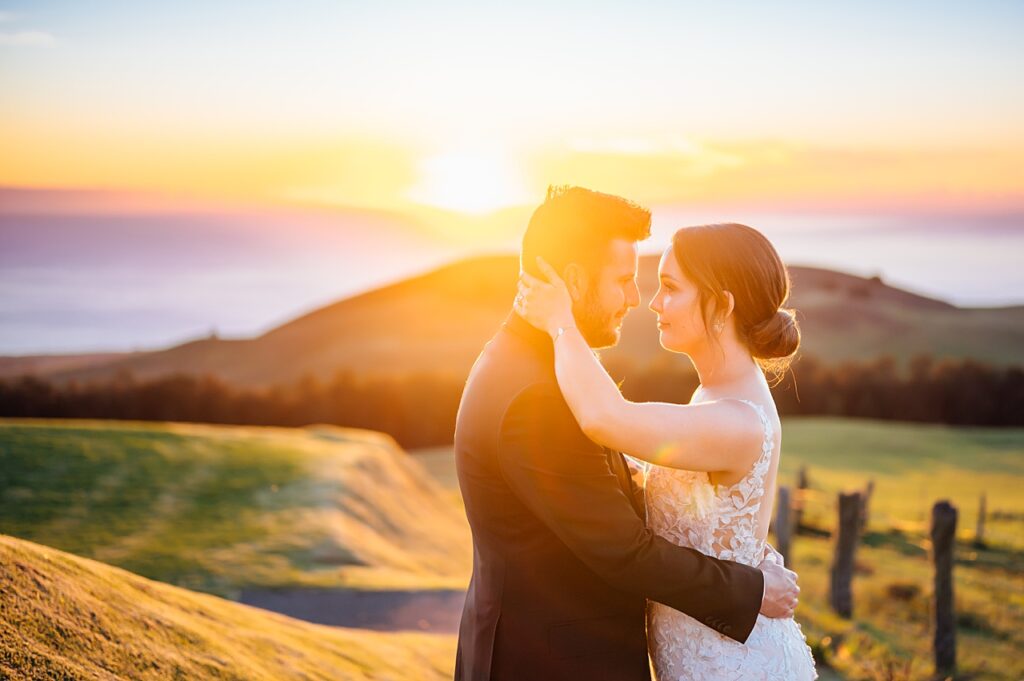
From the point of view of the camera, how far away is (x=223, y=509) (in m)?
15.2

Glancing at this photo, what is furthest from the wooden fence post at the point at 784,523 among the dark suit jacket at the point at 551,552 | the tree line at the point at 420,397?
the tree line at the point at 420,397

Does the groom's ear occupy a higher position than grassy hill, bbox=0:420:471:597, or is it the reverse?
the groom's ear

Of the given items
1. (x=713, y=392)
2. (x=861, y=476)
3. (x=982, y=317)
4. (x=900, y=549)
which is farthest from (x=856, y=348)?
(x=713, y=392)

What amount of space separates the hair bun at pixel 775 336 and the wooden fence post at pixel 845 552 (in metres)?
13.2

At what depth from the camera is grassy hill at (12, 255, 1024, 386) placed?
73188 mm

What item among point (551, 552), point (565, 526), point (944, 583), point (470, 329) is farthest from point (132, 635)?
point (470, 329)

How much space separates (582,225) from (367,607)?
8.72 metres

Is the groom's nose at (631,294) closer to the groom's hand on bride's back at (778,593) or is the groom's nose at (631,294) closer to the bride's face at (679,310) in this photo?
the bride's face at (679,310)

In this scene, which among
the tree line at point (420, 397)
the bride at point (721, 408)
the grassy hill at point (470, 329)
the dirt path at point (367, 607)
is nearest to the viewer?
the bride at point (721, 408)

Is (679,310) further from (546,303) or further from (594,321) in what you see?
(546,303)

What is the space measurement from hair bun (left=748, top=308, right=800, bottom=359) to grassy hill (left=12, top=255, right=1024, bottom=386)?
6235 cm

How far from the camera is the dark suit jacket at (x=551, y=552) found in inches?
137

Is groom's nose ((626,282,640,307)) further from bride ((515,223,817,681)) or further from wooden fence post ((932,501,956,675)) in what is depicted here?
wooden fence post ((932,501,956,675))

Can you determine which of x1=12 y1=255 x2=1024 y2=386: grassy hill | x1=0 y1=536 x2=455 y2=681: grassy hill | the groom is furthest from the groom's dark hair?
x1=12 y1=255 x2=1024 y2=386: grassy hill
